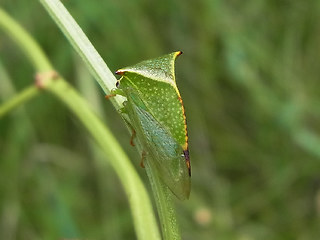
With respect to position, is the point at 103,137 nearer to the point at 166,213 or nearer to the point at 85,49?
the point at 85,49

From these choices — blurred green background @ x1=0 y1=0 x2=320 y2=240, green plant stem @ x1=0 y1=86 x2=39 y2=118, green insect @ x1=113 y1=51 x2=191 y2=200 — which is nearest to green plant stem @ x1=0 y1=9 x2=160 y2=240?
green plant stem @ x1=0 y1=86 x2=39 y2=118

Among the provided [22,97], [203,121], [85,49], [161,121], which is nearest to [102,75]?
[85,49]

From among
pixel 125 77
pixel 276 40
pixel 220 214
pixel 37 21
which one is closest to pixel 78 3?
pixel 37 21

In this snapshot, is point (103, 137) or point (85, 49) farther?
point (103, 137)

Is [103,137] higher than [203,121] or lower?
higher

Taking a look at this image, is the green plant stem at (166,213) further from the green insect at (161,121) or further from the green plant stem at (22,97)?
the green plant stem at (22,97)

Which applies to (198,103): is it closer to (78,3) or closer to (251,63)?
(251,63)

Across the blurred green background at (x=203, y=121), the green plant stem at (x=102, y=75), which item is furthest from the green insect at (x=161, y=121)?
the blurred green background at (x=203, y=121)

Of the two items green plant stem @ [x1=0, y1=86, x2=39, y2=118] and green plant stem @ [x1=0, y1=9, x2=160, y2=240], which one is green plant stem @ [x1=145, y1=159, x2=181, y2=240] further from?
green plant stem @ [x1=0, y1=86, x2=39, y2=118]
